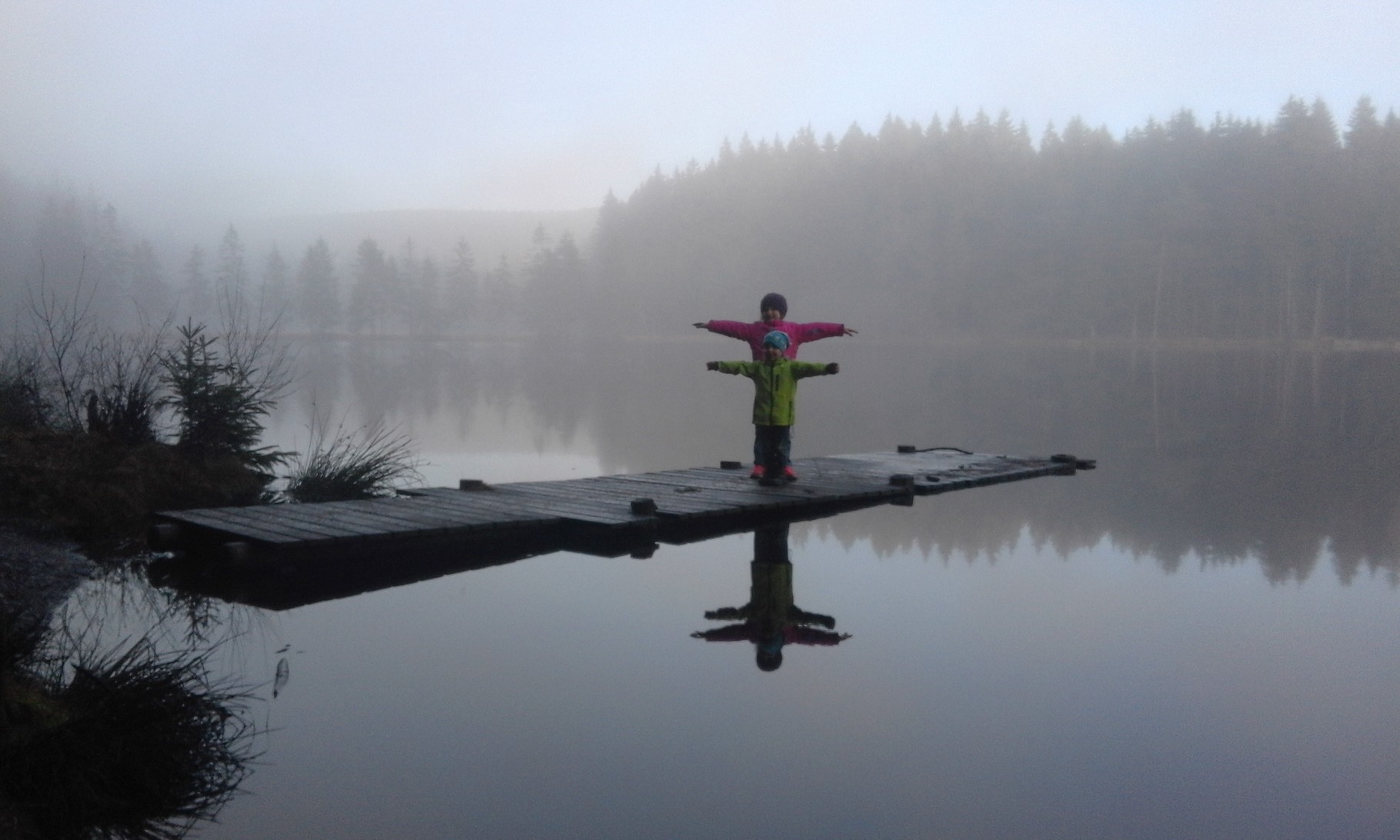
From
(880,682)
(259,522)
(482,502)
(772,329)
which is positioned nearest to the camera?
(880,682)

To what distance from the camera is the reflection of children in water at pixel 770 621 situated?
5.84 metres

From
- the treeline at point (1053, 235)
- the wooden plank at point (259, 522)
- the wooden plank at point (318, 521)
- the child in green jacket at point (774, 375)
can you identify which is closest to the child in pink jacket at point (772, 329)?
the child in green jacket at point (774, 375)

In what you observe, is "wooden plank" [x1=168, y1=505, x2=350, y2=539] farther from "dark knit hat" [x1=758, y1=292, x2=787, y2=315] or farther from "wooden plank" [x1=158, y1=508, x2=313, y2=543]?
"dark knit hat" [x1=758, y1=292, x2=787, y2=315]

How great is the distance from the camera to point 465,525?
24.3 feet

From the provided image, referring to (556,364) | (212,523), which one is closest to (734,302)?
(556,364)

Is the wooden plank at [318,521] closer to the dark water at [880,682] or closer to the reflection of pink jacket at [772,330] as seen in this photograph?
the dark water at [880,682]

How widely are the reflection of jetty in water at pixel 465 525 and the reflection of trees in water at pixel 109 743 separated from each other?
199 centimetres

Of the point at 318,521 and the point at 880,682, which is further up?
the point at 318,521

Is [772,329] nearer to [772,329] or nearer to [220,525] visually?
[772,329]

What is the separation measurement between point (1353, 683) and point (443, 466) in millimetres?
10657

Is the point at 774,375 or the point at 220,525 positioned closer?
the point at 220,525

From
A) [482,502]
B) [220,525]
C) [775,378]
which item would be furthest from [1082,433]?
[220,525]

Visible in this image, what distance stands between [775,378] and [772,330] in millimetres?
630

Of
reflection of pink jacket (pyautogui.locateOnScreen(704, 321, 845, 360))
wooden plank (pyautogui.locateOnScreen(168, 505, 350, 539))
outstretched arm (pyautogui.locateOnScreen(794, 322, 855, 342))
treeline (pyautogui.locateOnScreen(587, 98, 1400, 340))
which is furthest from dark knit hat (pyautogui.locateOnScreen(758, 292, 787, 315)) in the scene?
treeline (pyautogui.locateOnScreen(587, 98, 1400, 340))
